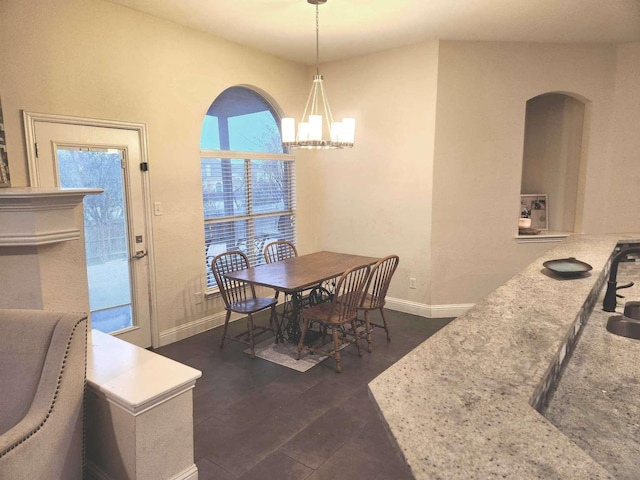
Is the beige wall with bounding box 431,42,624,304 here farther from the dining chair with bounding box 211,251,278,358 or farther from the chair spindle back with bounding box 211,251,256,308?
the chair spindle back with bounding box 211,251,256,308

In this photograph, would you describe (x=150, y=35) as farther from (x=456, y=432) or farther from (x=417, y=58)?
(x=456, y=432)

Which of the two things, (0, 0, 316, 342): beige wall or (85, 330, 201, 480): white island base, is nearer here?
(85, 330, 201, 480): white island base

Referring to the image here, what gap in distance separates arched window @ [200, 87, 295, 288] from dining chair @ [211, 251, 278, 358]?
20cm

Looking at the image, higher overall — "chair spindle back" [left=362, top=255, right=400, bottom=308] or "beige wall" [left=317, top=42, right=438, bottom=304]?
"beige wall" [left=317, top=42, right=438, bottom=304]

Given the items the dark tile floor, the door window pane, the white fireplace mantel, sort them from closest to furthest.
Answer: the white fireplace mantel, the dark tile floor, the door window pane

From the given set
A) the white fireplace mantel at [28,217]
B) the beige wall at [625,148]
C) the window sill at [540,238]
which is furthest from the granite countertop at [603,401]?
the beige wall at [625,148]

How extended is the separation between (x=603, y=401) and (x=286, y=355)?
253cm

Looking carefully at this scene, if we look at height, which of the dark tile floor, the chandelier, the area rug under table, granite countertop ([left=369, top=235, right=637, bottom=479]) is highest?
the chandelier

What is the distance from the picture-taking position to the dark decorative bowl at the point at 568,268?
6.65 feet

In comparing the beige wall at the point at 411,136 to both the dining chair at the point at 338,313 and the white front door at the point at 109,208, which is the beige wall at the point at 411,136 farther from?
the dining chair at the point at 338,313

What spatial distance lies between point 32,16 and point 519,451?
139 inches

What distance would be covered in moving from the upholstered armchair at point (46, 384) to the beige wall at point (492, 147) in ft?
11.6

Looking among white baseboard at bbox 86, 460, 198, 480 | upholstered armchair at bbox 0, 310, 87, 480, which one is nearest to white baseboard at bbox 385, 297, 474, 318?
white baseboard at bbox 86, 460, 198, 480

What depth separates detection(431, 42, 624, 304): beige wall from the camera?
13.4 feet
